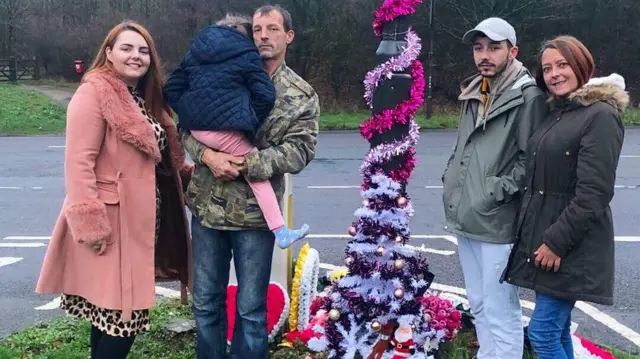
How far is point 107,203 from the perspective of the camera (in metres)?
3.04

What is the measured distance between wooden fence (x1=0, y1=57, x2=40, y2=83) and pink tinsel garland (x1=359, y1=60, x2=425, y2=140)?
29.3 metres

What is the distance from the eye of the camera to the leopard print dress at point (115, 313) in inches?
122

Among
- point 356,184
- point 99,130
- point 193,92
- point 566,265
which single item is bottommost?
point 356,184

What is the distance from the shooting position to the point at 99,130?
2.97 metres

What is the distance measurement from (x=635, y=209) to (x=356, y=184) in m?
4.01

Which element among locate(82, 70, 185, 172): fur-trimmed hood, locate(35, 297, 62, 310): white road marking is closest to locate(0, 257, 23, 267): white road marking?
locate(35, 297, 62, 310): white road marking

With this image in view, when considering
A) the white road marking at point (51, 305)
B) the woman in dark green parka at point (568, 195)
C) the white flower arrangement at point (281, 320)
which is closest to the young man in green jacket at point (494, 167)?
the woman in dark green parka at point (568, 195)

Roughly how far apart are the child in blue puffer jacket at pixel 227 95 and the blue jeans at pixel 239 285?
0.17 m

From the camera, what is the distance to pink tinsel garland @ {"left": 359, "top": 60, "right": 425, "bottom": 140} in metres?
3.27

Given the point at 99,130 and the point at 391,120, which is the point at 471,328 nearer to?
the point at 391,120

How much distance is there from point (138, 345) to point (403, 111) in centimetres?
228

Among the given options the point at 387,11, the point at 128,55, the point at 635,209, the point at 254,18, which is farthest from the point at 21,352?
the point at 635,209

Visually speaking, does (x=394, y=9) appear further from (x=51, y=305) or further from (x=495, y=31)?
(x=51, y=305)

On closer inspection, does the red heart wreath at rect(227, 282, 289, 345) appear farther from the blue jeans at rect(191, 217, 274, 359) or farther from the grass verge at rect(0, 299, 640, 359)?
the blue jeans at rect(191, 217, 274, 359)
